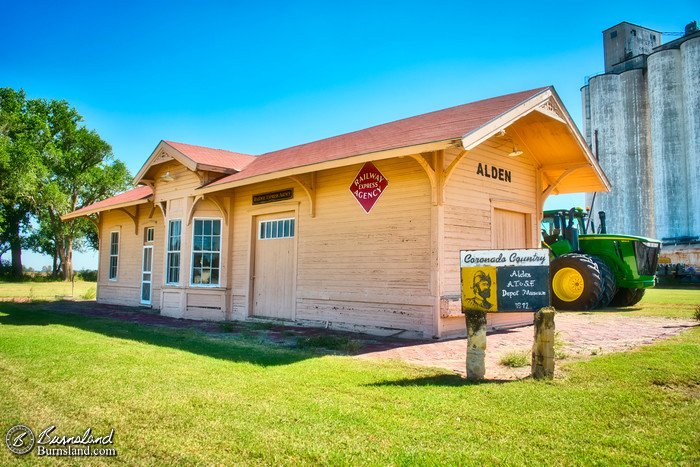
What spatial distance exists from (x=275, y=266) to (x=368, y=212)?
3341 millimetres

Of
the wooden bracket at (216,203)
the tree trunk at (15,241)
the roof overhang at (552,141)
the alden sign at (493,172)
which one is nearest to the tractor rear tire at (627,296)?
the roof overhang at (552,141)

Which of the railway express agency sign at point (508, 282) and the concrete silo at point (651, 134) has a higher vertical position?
the concrete silo at point (651, 134)

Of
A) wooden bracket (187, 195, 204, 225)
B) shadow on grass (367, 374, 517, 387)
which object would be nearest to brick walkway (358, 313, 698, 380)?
shadow on grass (367, 374, 517, 387)

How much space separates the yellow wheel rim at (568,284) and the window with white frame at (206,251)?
945 centimetres

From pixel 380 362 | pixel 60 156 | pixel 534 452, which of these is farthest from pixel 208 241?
pixel 60 156

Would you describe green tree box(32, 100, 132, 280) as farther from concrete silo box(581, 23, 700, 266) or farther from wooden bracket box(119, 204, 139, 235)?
concrete silo box(581, 23, 700, 266)

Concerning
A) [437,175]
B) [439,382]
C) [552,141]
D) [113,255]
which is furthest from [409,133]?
[113,255]

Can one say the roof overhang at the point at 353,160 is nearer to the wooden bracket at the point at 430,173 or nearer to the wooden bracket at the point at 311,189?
the wooden bracket at the point at 430,173

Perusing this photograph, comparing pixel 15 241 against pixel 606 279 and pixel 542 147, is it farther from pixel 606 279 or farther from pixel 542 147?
pixel 606 279

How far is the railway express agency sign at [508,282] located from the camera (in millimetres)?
5219

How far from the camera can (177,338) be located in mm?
8523

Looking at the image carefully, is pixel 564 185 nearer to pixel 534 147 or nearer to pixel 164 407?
pixel 534 147

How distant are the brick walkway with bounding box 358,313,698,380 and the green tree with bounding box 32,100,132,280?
132 feet

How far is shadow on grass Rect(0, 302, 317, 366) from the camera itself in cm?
662
